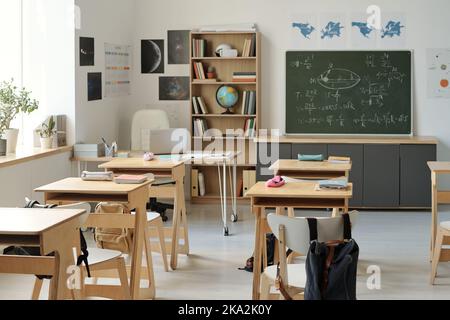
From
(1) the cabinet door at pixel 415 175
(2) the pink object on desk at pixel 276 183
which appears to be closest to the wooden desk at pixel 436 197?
(2) the pink object on desk at pixel 276 183

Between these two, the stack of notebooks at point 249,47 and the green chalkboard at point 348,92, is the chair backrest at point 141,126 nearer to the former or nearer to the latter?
the stack of notebooks at point 249,47

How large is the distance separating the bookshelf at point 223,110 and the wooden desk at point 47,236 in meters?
6.04

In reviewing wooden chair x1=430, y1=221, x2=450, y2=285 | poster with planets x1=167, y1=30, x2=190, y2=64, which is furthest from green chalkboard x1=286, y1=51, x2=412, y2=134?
wooden chair x1=430, y1=221, x2=450, y2=285

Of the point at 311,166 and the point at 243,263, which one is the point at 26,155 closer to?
the point at 243,263

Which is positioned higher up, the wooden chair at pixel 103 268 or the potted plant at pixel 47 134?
the potted plant at pixel 47 134

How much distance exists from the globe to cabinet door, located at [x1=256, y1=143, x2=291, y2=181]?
65cm

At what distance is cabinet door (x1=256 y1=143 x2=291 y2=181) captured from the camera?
9.87 metres

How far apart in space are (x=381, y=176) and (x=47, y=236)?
6370 millimetres

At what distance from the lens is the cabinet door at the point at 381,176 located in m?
9.68

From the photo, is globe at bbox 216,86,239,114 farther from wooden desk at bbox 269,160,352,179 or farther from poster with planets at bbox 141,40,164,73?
wooden desk at bbox 269,160,352,179

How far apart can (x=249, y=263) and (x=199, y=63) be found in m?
3.96

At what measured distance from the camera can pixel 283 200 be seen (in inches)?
224

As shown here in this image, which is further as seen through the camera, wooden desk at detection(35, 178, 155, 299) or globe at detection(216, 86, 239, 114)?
globe at detection(216, 86, 239, 114)
